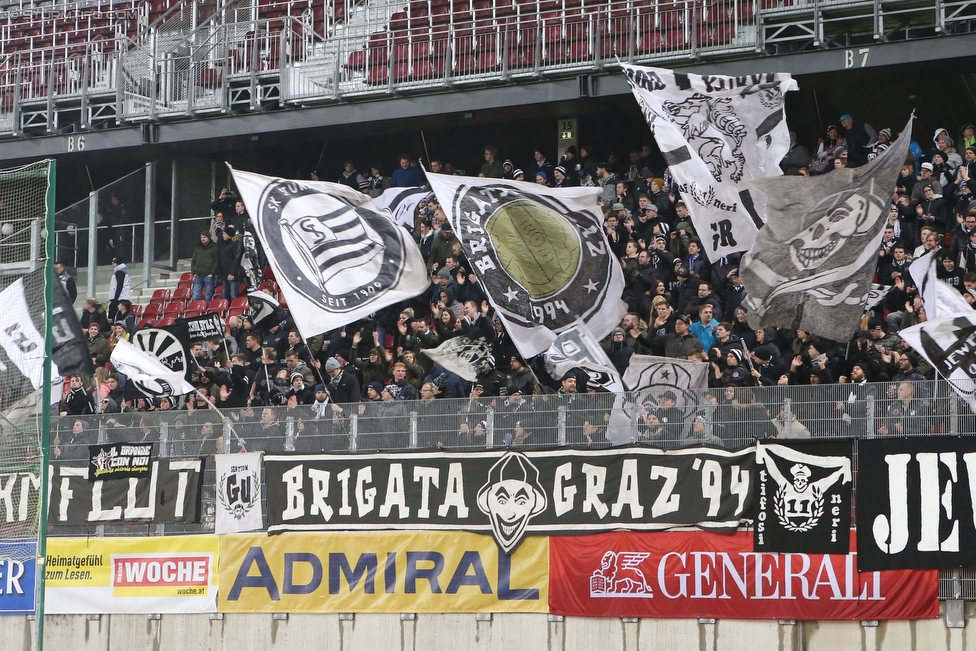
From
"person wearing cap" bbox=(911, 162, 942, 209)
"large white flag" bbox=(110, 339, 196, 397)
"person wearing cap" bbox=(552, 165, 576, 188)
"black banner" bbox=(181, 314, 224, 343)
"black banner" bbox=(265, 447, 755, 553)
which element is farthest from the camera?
"person wearing cap" bbox=(552, 165, 576, 188)

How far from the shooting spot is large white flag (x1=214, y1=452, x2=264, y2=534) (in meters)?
17.9

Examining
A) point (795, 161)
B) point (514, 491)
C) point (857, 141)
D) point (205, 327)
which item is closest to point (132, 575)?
point (205, 327)

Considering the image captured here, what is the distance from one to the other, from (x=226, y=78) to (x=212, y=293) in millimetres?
4339

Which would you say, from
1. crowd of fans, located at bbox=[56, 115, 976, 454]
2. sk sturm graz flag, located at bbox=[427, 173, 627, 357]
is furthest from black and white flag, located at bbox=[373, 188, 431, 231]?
sk sturm graz flag, located at bbox=[427, 173, 627, 357]

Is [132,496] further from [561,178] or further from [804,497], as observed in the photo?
[804,497]

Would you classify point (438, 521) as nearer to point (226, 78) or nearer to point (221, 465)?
point (221, 465)

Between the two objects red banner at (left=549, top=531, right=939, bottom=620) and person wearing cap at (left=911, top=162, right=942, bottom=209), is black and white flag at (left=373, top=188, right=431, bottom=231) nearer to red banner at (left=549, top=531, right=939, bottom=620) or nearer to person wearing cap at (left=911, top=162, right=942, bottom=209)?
person wearing cap at (left=911, top=162, right=942, bottom=209)

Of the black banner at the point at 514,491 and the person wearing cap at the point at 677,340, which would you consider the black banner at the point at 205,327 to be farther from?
the person wearing cap at the point at 677,340

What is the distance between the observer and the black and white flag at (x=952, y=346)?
46.9ft

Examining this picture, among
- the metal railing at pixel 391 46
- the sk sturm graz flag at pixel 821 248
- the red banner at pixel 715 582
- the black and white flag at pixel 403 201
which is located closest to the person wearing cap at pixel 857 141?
the metal railing at pixel 391 46

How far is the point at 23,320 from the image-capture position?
14773 mm

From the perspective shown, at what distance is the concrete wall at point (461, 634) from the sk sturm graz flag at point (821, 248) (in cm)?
308

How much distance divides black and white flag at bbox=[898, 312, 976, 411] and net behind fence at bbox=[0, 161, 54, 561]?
8.53m

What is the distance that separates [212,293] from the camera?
2569 centimetres
